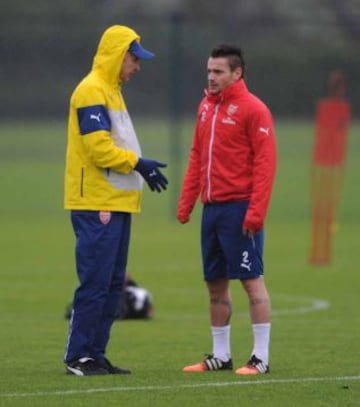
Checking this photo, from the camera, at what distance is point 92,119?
1094 centimetres

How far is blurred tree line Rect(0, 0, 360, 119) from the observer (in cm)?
3195

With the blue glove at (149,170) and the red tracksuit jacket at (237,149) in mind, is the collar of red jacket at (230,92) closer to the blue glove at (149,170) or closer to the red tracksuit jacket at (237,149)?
the red tracksuit jacket at (237,149)

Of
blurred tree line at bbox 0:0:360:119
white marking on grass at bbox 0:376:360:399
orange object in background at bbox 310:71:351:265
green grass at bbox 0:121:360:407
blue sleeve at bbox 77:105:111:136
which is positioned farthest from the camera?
blurred tree line at bbox 0:0:360:119

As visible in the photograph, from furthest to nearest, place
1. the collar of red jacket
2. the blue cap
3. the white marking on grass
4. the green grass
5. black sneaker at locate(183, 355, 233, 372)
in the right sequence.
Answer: black sneaker at locate(183, 355, 233, 372), the collar of red jacket, the blue cap, the green grass, the white marking on grass

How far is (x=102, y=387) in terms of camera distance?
411 inches

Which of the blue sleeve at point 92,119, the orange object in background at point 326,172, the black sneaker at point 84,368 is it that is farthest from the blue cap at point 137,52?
the orange object in background at point 326,172

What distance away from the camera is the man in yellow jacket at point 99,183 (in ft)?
36.0

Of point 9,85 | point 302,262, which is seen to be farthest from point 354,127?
point 302,262

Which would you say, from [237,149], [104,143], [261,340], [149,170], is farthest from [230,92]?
[261,340]

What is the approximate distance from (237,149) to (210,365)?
147 cm

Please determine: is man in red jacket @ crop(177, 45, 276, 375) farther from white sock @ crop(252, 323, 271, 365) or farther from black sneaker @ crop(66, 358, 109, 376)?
black sneaker @ crop(66, 358, 109, 376)

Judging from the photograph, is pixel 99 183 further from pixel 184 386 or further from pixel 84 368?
pixel 184 386

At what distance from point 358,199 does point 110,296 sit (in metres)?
24.2

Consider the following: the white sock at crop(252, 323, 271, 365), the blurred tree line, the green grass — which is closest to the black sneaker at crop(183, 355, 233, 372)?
the green grass
